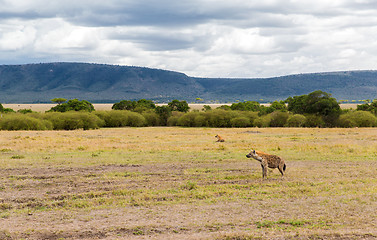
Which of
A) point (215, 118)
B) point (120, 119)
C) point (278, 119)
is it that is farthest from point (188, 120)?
point (278, 119)

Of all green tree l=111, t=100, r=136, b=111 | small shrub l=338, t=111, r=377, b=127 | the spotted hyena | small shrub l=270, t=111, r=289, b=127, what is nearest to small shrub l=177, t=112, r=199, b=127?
small shrub l=270, t=111, r=289, b=127

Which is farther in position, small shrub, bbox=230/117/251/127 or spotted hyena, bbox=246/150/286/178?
small shrub, bbox=230/117/251/127

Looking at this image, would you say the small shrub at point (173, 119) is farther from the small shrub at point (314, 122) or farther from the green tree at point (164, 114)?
the small shrub at point (314, 122)

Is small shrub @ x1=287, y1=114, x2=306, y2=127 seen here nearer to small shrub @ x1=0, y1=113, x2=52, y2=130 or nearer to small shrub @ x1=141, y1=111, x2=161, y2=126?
small shrub @ x1=141, y1=111, x2=161, y2=126

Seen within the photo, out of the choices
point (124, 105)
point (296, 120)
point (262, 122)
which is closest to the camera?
point (296, 120)

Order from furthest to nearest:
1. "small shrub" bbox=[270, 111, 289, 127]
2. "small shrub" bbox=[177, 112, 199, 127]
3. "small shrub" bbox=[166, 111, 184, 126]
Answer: "small shrub" bbox=[166, 111, 184, 126], "small shrub" bbox=[177, 112, 199, 127], "small shrub" bbox=[270, 111, 289, 127]

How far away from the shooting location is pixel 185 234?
9.18 m

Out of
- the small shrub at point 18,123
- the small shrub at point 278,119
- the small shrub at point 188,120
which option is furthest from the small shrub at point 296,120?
the small shrub at point 18,123

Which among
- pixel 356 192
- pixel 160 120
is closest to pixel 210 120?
pixel 160 120

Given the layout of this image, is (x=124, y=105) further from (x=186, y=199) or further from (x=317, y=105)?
(x=186, y=199)

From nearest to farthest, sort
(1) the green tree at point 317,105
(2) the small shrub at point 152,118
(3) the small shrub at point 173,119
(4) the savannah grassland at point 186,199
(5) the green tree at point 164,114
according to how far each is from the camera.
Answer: (4) the savannah grassland at point 186,199 → (1) the green tree at point 317,105 → (3) the small shrub at point 173,119 → (2) the small shrub at point 152,118 → (5) the green tree at point 164,114

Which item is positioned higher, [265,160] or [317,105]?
[317,105]

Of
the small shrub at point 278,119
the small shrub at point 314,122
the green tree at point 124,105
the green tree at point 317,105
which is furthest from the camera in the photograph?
the green tree at point 124,105

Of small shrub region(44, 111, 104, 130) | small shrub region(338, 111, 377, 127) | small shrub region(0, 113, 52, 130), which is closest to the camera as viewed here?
small shrub region(0, 113, 52, 130)
